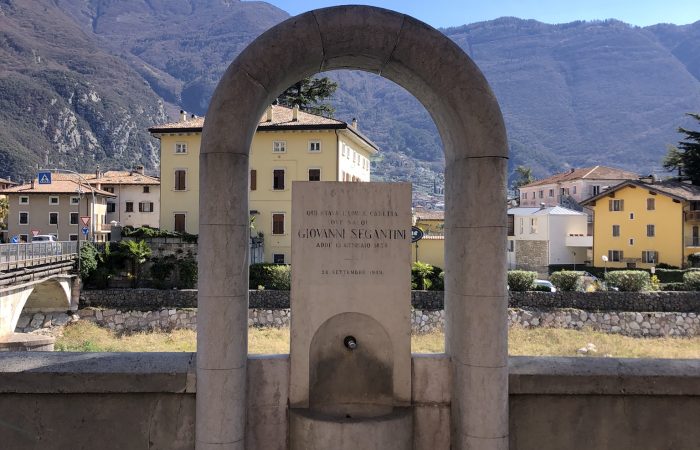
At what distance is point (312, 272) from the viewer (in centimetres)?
530

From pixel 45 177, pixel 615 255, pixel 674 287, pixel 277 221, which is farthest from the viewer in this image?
pixel 615 255

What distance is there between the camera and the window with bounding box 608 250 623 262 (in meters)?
53.2

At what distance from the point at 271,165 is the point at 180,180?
25.7 ft

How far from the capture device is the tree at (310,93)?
58594 mm

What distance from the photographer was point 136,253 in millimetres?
42938

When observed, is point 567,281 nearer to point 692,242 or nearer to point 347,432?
point 692,242

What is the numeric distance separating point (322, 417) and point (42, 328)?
131ft

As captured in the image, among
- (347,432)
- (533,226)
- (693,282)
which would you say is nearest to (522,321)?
(693,282)

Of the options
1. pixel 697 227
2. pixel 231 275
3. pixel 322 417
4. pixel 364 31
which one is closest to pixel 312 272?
pixel 231 275

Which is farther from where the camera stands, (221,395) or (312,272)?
(312,272)

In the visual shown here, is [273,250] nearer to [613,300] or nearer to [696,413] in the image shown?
[613,300]

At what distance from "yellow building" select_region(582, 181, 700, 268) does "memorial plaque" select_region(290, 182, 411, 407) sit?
170 ft

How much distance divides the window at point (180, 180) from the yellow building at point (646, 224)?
123ft

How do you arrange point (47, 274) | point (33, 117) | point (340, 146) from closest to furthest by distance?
point (47, 274) < point (340, 146) < point (33, 117)
